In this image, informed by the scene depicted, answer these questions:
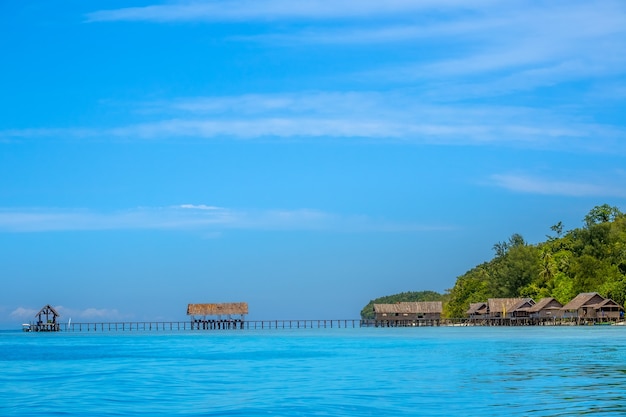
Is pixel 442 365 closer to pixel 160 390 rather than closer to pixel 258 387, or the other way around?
pixel 258 387

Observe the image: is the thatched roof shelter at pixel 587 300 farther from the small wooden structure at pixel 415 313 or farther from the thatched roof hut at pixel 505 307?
the small wooden structure at pixel 415 313

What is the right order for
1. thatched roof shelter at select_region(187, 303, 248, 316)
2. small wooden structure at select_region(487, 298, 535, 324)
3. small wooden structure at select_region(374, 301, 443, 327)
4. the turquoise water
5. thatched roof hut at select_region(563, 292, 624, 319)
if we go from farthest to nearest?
1. small wooden structure at select_region(374, 301, 443, 327)
2. thatched roof shelter at select_region(187, 303, 248, 316)
3. small wooden structure at select_region(487, 298, 535, 324)
4. thatched roof hut at select_region(563, 292, 624, 319)
5. the turquoise water

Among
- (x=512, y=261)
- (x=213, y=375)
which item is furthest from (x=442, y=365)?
(x=512, y=261)

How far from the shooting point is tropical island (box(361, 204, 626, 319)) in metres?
101

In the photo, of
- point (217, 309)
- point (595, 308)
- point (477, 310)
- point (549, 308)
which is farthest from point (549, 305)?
point (217, 309)

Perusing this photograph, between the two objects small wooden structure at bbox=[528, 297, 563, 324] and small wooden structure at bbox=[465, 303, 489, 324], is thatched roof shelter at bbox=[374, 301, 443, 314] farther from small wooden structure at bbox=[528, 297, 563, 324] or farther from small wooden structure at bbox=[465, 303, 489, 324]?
small wooden structure at bbox=[528, 297, 563, 324]

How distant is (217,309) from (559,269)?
44.6m

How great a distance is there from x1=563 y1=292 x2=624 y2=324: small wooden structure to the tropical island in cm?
248

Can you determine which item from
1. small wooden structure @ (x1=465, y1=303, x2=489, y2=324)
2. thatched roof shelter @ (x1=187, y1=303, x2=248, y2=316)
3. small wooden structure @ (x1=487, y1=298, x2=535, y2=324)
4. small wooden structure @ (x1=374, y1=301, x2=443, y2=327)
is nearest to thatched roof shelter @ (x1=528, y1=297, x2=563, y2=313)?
small wooden structure @ (x1=487, y1=298, x2=535, y2=324)

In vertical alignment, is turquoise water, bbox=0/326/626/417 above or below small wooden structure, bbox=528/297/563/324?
below

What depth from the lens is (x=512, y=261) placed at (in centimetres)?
11762

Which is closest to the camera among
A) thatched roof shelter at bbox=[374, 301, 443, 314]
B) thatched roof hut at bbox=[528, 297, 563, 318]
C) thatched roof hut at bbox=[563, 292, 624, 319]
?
thatched roof hut at bbox=[563, 292, 624, 319]

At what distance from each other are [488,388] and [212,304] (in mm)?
95123

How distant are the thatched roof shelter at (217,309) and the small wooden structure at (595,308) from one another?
4194 centimetres
